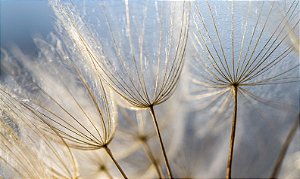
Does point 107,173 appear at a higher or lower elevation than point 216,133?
higher

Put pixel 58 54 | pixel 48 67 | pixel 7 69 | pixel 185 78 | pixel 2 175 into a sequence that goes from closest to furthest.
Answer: pixel 2 175 → pixel 58 54 → pixel 48 67 → pixel 7 69 → pixel 185 78

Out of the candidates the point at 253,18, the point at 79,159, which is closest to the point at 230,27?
the point at 253,18

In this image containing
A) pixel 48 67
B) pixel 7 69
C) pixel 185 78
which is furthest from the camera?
pixel 185 78

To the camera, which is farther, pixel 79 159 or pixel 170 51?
pixel 79 159

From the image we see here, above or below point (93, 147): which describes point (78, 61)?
above

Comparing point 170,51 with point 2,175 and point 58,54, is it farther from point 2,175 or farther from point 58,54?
point 2,175

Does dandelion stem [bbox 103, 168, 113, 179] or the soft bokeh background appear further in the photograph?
the soft bokeh background

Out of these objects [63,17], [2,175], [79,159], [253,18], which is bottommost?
[79,159]

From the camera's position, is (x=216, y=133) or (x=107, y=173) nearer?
(x=107, y=173)

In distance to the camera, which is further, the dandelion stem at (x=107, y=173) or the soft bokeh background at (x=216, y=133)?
the soft bokeh background at (x=216, y=133)
